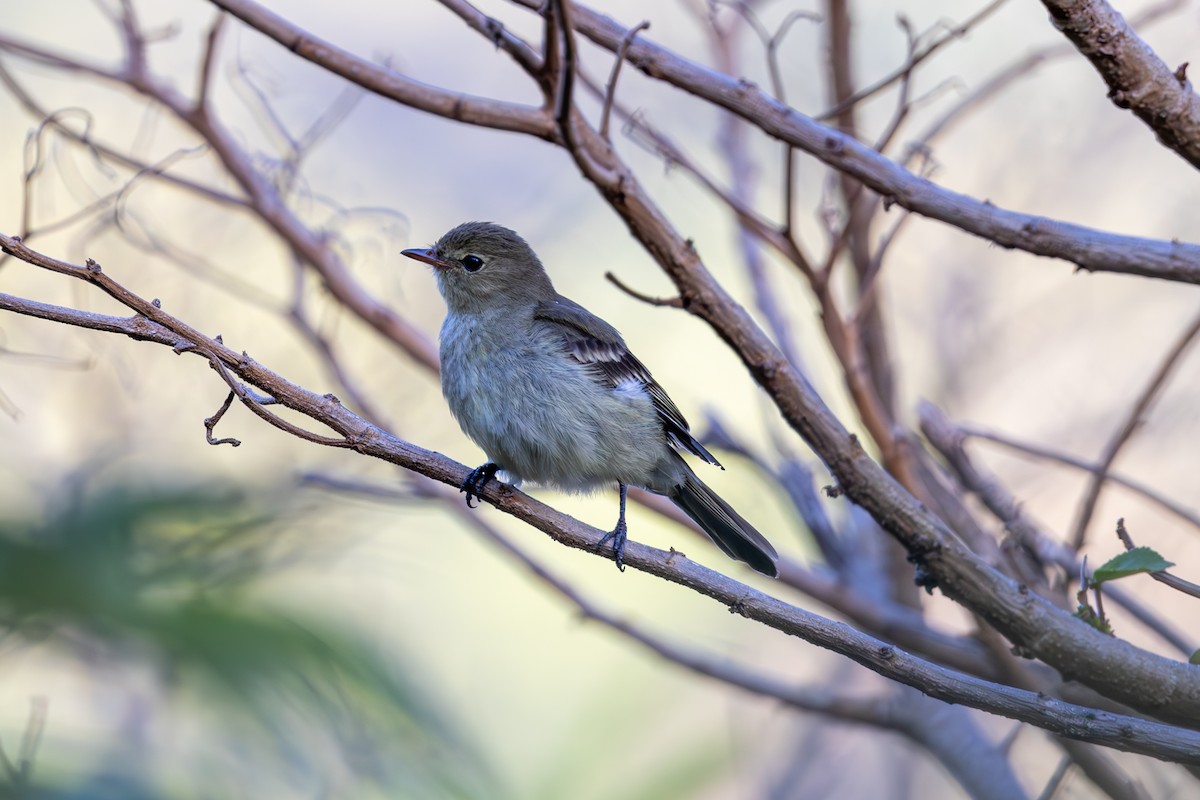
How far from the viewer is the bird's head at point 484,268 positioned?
4.18m

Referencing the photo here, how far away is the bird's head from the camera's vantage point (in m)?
4.18

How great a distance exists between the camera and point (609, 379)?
151 inches

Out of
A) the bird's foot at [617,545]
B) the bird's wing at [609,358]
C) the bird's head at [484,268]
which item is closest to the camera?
the bird's foot at [617,545]

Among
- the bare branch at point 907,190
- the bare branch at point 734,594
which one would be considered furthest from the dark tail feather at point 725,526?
the bare branch at point 907,190

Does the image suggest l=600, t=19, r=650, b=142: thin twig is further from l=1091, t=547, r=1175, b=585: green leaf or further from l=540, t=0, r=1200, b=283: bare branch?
l=1091, t=547, r=1175, b=585: green leaf

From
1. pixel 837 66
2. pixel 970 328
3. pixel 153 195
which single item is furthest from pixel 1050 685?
pixel 153 195

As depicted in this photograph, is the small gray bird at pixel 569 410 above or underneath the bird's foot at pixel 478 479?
above

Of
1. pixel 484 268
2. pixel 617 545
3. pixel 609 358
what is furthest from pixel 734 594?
pixel 484 268

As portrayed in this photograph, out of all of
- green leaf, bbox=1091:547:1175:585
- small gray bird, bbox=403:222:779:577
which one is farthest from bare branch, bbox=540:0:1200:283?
small gray bird, bbox=403:222:779:577

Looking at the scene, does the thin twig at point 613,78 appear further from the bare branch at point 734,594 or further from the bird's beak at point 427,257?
the bird's beak at point 427,257

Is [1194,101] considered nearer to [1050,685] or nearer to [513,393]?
[1050,685]

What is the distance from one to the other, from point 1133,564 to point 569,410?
1790mm

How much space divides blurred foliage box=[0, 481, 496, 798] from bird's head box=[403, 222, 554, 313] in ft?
4.77

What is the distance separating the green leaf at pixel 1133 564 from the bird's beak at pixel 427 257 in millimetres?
2689
